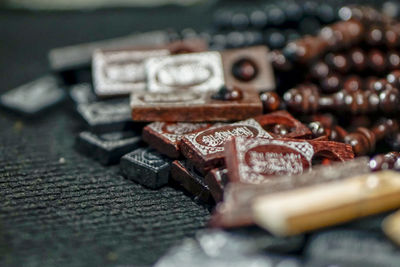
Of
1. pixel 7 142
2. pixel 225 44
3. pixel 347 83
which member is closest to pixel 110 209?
pixel 7 142

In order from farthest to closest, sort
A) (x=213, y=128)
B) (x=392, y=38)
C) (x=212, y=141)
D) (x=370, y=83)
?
(x=392, y=38)
(x=370, y=83)
(x=213, y=128)
(x=212, y=141)

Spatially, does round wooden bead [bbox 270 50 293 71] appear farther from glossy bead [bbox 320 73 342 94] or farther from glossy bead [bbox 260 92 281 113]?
glossy bead [bbox 260 92 281 113]

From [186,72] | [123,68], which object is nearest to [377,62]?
[186,72]

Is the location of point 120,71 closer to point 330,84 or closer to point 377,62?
point 330,84

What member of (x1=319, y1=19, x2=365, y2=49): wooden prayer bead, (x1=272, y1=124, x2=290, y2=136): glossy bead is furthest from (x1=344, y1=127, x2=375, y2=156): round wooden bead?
(x1=319, y1=19, x2=365, y2=49): wooden prayer bead

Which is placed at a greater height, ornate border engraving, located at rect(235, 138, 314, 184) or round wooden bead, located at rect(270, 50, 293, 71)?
round wooden bead, located at rect(270, 50, 293, 71)

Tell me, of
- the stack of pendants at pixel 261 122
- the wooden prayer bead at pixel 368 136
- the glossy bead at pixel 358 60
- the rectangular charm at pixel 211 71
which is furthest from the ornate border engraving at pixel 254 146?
the glossy bead at pixel 358 60
